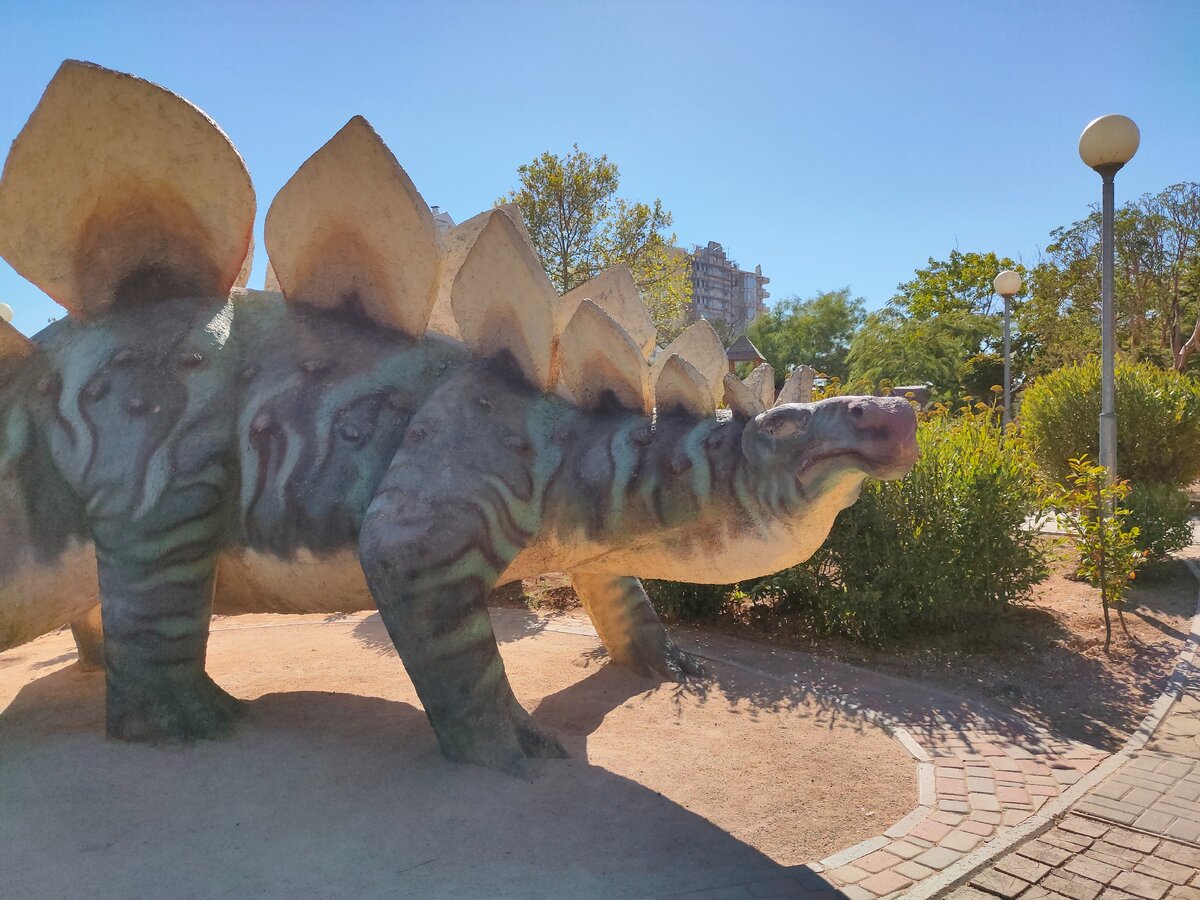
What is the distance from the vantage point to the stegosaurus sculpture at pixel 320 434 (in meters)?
2.83

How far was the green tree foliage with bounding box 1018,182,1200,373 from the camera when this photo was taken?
2375cm

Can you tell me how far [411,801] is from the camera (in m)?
2.82

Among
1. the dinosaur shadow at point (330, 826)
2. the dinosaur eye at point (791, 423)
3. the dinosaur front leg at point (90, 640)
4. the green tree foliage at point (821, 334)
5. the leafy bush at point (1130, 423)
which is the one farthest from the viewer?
the green tree foliage at point (821, 334)

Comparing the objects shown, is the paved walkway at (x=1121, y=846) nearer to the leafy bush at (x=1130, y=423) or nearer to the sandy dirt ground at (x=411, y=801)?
→ the sandy dirt ground at (x=411, y=801)

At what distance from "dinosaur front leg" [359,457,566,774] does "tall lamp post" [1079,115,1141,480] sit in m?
6.46

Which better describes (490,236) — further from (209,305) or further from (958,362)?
(958,362)

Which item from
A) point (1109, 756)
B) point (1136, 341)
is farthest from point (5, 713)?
point (1136, 341)

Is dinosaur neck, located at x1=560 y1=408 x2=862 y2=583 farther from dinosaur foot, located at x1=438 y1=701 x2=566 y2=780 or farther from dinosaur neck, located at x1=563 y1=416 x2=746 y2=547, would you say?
dinosaur foot, located at x1=438 y1=701 x2=566 y2=780

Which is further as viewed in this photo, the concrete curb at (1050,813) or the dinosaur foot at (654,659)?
the dinosaur foot at (654,659)

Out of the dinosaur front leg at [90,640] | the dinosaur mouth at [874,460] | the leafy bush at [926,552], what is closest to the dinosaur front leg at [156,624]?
the dinosaur front leg at [90,640]

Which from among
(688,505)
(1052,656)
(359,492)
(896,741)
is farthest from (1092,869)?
(1052,656)

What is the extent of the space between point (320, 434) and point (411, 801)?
129 centimetres

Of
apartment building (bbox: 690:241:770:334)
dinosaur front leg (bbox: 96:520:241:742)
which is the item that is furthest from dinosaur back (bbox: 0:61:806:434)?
apartment building (bbox: 690:241:770:334)

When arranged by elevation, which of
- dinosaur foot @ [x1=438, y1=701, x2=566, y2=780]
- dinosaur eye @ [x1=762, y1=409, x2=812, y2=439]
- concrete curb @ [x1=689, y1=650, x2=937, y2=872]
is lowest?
concrete curb @ [x1=689, y1=650, x2=937, y2=872]
